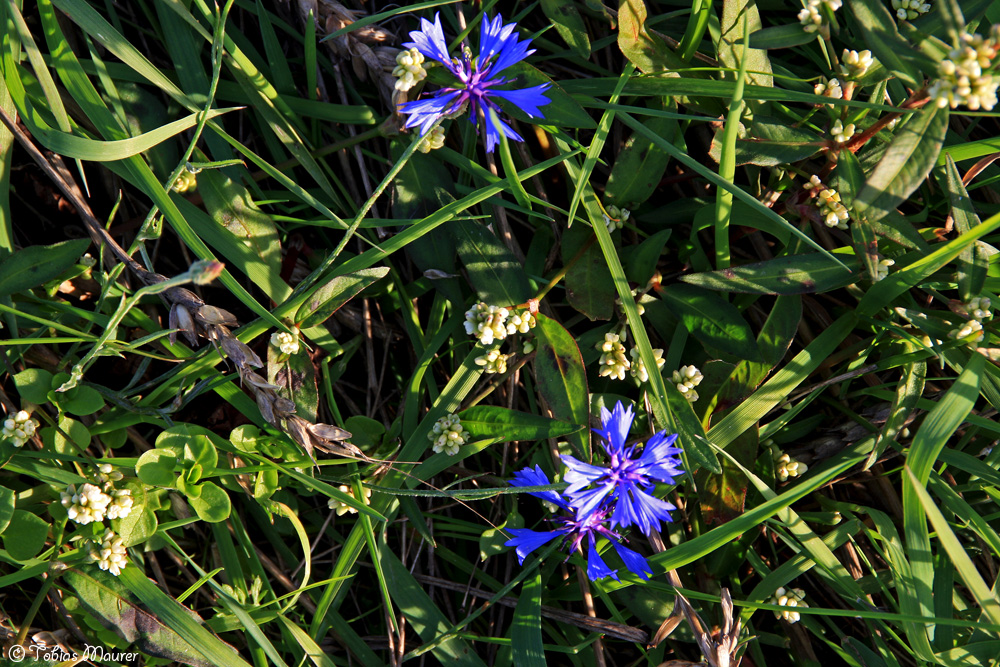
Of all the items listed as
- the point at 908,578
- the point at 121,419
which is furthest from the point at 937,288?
the point at 121,419

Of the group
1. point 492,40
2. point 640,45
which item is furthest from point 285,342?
point 640,45

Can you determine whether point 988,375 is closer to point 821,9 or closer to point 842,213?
point 842,213

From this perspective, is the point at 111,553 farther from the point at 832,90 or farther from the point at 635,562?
the point at 832,90

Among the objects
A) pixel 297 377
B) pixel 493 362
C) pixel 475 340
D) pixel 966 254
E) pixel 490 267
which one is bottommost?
pixel 297 377

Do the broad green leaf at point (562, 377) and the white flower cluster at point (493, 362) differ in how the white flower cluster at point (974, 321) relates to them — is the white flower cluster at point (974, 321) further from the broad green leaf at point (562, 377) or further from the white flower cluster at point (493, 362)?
the white flower cluster at point (493, 362)

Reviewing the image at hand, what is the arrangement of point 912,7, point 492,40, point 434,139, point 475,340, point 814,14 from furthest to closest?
point 475,340, point 912,7, point 434,139, point 492,40, point 814,14

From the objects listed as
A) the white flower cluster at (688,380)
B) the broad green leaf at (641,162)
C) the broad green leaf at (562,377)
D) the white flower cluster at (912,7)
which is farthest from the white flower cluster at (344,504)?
the white flower cluster at (912,7)

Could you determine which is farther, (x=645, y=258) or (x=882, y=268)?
(x=645, y=258)

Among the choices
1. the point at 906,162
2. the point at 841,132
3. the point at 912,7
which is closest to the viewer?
the point at 906,162
